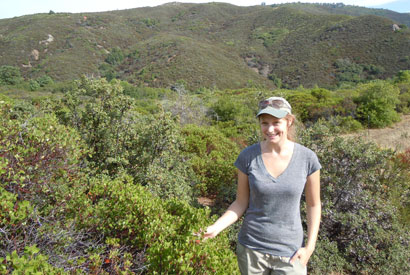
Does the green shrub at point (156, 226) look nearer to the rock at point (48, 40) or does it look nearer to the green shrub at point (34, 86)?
the green shrub at point (34, 86)

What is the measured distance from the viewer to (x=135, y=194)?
303 cm

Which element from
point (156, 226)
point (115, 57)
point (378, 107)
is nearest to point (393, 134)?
point (378, 107)

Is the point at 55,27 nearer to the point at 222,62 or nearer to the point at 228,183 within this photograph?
the point at 222,62

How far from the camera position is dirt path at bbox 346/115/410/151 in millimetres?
11633

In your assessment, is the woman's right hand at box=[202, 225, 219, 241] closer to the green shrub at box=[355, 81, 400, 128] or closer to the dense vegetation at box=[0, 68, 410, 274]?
the dense vegetation at box=[0, 68, 410, 274]

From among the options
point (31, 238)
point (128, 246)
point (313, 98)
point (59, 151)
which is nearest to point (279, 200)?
point (128, 246)

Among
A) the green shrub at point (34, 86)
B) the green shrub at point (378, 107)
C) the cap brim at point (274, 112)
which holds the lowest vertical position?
the green shrub at point (34, 86)

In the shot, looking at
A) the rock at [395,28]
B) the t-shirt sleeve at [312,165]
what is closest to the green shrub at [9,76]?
the t-shirt sleeve at [312,165]

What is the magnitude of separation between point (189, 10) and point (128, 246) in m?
99.7

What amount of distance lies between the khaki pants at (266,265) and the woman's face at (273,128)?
2.20ft

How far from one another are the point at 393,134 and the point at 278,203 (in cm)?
1491

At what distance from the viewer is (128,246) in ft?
9.40

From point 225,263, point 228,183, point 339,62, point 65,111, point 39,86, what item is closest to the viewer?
point 225,263

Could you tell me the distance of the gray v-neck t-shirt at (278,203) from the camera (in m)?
1.59
